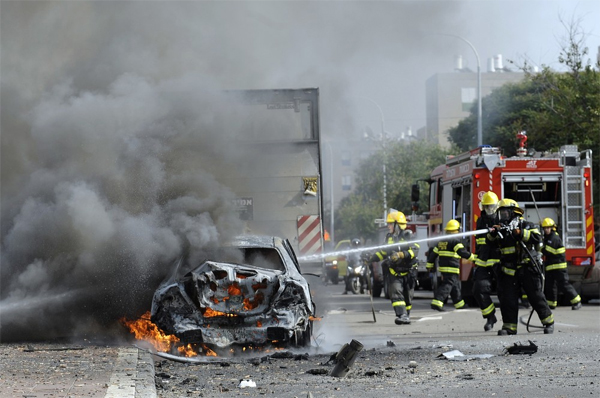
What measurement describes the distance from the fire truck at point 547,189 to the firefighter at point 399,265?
123 inches

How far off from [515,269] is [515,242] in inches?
13.3

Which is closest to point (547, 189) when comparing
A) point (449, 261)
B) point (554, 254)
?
point (554, 254)

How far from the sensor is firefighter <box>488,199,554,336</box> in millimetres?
11398

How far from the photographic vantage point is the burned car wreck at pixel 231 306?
8.72 metres

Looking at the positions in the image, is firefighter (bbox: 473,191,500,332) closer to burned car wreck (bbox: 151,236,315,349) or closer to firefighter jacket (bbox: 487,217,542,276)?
firefighter jacket (bbox: 487,217,542,276)

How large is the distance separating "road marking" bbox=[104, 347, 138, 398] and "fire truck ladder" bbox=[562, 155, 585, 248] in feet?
34.8

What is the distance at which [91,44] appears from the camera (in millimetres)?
11250

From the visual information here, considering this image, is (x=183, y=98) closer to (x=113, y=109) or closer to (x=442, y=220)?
(x=113, y=109)

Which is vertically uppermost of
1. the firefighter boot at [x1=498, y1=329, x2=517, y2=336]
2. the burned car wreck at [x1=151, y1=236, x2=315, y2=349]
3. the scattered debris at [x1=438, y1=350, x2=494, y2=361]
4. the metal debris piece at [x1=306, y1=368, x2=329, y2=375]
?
the burned car wreck at [x1=151, y1=236, x2=315, y2=349]

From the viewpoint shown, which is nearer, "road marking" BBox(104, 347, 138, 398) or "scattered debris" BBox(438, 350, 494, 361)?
"road marking" BBox(104, 347, 138, 398)

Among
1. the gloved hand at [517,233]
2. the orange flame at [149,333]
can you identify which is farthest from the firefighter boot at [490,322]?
the orange flame at [149,333]

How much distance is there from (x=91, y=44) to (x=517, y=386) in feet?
22.7

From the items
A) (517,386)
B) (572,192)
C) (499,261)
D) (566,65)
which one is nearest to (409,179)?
(566,65)

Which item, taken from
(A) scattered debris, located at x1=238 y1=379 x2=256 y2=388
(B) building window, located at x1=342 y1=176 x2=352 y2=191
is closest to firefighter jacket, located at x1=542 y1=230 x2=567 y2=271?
(A) scattered debris, located at x1=238 y1=379 x2=256 y2=388
